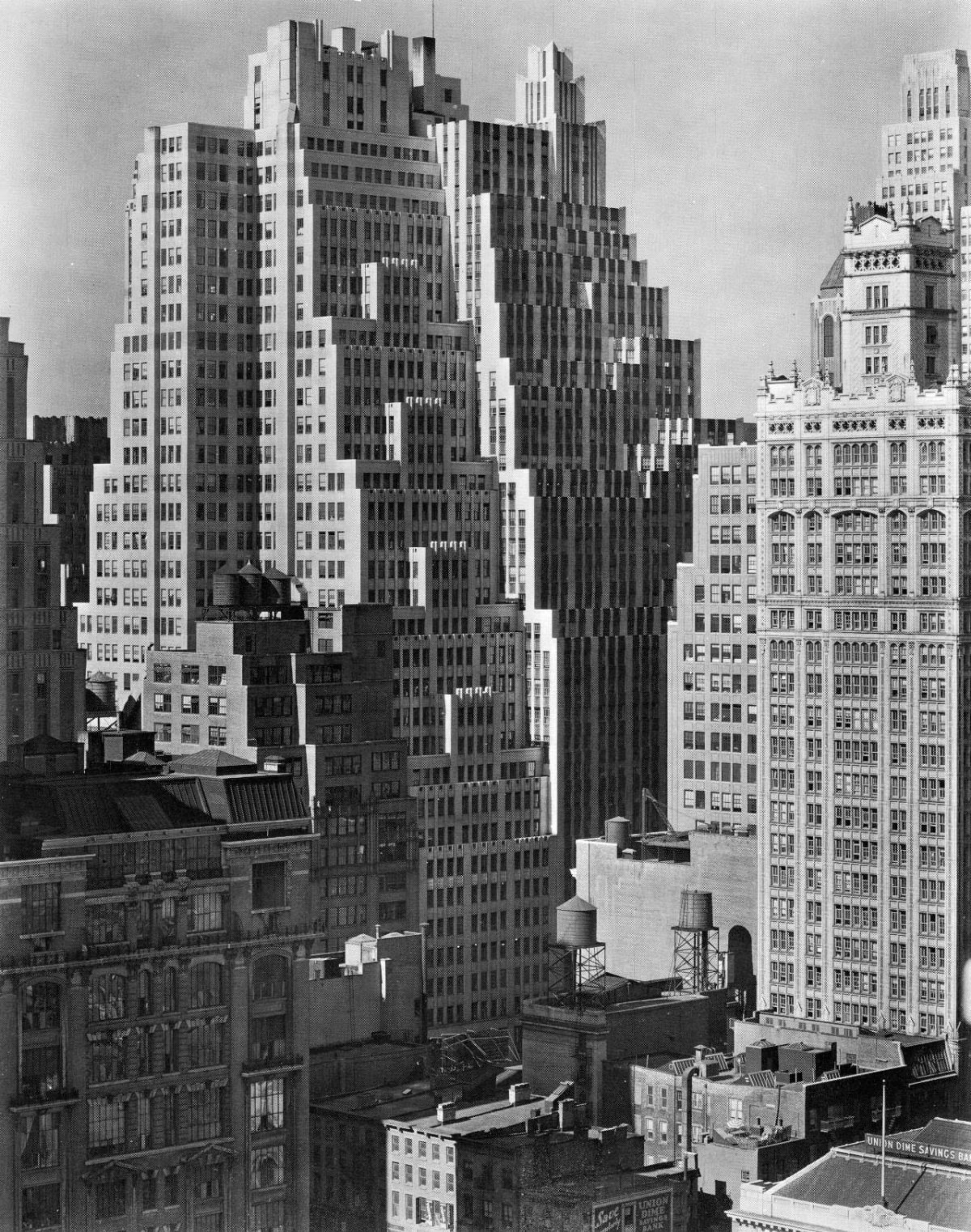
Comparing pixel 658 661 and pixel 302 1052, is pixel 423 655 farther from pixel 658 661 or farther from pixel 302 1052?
pixel 302 1052

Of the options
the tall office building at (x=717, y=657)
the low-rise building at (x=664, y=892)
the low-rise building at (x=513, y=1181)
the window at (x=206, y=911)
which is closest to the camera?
the window at (x=206, y=911)

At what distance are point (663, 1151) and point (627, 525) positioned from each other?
50.3 meters

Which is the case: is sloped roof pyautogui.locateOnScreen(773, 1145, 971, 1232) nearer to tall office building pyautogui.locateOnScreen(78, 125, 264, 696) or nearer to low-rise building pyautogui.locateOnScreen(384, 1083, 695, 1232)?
low-rise building pyautogui.locateOnScreen(384, 1083, 695, 1232)

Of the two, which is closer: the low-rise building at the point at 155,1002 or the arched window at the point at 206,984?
the low-rise building at the point at 155,1002

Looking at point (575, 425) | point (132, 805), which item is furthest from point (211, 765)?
A: point (575, 425)

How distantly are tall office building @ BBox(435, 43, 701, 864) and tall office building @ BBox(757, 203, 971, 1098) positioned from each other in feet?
71.2

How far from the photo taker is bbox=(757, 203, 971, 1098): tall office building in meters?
146

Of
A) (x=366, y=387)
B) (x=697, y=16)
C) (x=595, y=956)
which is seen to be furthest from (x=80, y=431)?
(x=697, y=16)

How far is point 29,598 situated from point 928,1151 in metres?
50.4

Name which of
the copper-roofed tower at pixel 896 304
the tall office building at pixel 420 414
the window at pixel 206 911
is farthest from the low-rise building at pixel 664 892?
the window at pixel 206 911

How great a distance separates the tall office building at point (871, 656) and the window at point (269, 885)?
43.7m

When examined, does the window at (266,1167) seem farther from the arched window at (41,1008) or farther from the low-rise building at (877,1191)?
the low-rise building at (877,1191)

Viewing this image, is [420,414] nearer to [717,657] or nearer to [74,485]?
[717,657]

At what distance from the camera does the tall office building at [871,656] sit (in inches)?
5753
